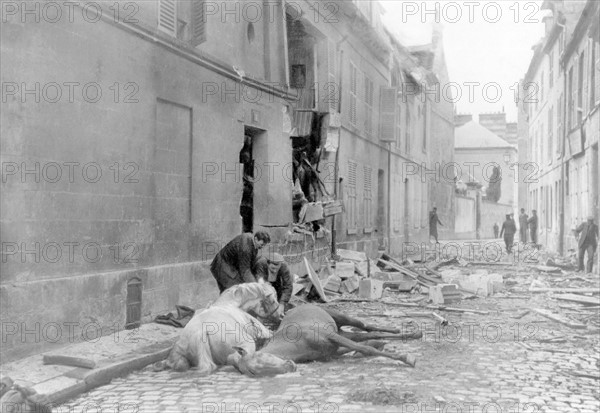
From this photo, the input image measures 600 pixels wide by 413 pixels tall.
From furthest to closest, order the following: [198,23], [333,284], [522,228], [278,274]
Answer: [522,228]
[333,284]
[198,23]
[278,274]

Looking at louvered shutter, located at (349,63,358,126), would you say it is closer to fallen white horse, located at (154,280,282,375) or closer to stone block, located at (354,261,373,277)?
stone block, located at (354,261,373,277)

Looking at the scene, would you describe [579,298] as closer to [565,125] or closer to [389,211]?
[389,211]

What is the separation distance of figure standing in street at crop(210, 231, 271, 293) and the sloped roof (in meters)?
61.3

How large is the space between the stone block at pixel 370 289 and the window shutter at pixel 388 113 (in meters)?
10.9

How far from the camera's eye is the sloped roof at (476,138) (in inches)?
2648

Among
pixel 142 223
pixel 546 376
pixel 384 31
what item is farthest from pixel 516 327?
pixel 384 31

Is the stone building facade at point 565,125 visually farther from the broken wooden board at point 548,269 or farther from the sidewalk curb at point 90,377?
the sidewalk curb at point 90,377

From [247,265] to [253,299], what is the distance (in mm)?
1385

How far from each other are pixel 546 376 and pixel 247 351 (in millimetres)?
3077

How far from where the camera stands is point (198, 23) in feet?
34.6

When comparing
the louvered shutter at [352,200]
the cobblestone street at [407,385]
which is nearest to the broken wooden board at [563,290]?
the cobblestone street at [407,385]

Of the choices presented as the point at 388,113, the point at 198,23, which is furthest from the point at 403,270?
the point at 388,113

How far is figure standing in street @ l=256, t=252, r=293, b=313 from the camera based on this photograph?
934cm

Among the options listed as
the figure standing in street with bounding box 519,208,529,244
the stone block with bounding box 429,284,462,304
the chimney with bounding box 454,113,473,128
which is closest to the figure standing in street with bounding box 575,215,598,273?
the stone block with bounding box 429,284,462,304
